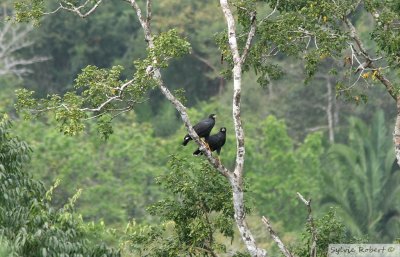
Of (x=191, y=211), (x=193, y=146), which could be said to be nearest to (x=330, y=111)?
(x=193, y=146)

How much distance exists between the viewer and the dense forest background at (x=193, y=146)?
1667 inches

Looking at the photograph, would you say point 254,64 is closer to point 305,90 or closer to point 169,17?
point 305,90

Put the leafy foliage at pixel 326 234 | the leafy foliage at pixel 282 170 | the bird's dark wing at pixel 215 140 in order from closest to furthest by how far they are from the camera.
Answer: the leafy foliage at pixel 326 234 → the bird's dark wing at pixel 215 140 → the leafy foliage at pixel 282 170

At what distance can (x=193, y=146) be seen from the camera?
150ft

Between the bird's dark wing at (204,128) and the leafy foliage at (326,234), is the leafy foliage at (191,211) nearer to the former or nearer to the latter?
the bird's dark wing at (204,128)

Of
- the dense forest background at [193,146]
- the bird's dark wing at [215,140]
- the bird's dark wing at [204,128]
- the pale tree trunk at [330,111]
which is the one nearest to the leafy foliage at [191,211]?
the bird's dark wing at [215,140]

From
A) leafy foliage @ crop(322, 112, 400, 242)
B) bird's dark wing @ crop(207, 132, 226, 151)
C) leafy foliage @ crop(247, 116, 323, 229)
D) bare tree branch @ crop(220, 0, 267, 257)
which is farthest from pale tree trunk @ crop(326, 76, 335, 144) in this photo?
bare tree branch @ crop(220, 0, 267, 257)

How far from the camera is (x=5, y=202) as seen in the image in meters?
17.7

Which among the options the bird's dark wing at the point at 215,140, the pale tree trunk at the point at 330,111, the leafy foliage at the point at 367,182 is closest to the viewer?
the bird's dark wing at the point at 215,140

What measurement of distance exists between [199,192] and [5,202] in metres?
2.81

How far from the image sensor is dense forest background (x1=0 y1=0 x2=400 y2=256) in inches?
1667

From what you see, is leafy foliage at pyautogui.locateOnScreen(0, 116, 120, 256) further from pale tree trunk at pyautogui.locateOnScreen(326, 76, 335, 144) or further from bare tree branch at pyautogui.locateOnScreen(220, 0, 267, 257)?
pale tree trunk at pyautogui.locateOnScreen(326, 76, 335, 144)

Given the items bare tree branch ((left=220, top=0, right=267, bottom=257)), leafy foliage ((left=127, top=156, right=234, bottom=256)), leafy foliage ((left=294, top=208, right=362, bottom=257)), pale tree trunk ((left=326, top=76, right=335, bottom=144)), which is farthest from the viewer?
pale tree trunk ((left=326, top=76, right=335, bottom=144))

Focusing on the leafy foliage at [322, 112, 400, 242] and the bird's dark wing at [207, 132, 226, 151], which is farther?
the leafy foliage at [322, 112, 400, 242]
